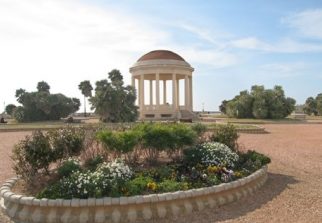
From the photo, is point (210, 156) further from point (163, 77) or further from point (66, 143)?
point (163, 77)

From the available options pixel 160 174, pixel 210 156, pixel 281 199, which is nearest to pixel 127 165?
pixel 160 174

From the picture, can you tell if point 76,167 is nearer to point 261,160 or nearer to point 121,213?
point 121,213

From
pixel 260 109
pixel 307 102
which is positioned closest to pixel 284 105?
pixel 260 109

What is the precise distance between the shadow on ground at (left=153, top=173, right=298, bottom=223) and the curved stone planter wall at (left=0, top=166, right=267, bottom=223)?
9.5 inches

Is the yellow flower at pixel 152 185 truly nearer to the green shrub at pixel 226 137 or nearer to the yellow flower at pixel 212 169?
the yellow flower at pixel 212 169

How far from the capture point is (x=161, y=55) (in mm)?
56344

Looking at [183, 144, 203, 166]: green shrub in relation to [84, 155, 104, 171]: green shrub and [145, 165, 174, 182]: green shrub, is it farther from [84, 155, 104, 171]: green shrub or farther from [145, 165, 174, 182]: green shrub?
[84, 155, 104, 171]: green shrub

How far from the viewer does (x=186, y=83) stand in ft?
190

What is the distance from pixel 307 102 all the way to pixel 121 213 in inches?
3136

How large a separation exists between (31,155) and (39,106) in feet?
142

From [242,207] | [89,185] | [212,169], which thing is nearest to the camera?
[89,185]

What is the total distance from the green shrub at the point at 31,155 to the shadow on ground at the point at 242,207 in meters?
3.59

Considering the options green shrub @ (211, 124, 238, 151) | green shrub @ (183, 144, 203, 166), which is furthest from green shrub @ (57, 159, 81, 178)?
green shrub @ (211, 124, 238, 151)

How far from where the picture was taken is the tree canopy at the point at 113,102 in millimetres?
40062
